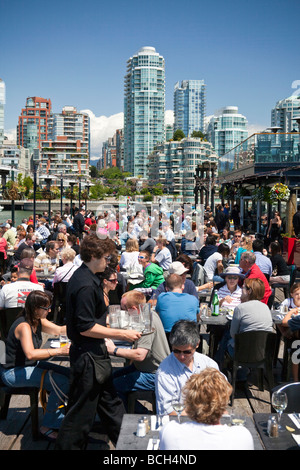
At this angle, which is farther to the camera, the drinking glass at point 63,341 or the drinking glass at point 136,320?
the drinking glass at point 63,341

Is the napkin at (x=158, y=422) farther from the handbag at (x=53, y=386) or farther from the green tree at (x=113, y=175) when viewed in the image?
the green tree at (x=113, y=175)

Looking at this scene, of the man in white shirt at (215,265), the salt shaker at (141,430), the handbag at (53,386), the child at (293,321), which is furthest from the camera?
the man in white shirt at (215,265)

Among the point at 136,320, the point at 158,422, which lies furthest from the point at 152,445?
the point at 136,320

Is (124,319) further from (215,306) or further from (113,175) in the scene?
(113,175)

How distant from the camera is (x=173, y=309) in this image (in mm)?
4762

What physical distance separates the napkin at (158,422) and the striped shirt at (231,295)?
3.19 metres

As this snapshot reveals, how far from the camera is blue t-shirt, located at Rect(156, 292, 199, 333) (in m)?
4.75

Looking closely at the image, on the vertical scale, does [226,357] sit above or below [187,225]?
below

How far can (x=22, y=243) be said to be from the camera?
10383 millimetres

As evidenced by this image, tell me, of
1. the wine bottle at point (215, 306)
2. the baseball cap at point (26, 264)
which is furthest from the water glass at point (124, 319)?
the baseball cap at point (26, 264)

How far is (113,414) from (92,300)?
0.93m

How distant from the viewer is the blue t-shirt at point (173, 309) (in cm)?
475
